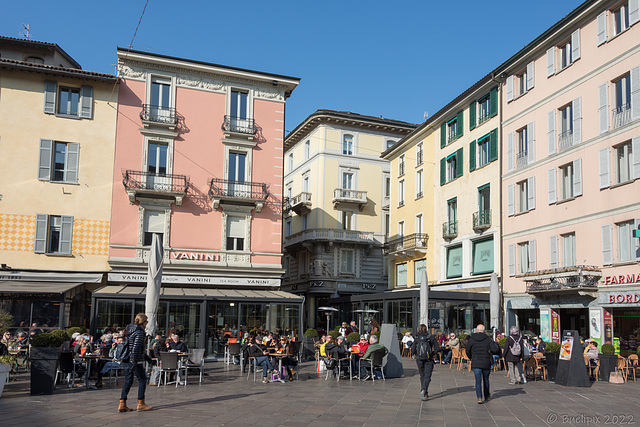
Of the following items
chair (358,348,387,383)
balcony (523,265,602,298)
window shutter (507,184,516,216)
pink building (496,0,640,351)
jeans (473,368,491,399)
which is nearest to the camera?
jeans (473,368,491,399)

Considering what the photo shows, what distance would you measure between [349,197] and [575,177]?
20934mm

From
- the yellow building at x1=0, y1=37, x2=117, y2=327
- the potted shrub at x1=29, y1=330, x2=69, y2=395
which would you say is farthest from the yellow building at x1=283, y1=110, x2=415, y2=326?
the potted shrub at x1=29, y1=330, x2=69, y2=395

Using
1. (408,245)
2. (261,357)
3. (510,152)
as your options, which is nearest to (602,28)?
(510,152)

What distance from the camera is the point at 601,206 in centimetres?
2184

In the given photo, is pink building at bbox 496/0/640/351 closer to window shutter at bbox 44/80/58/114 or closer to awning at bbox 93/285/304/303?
awning at bbox 93/285/304/303

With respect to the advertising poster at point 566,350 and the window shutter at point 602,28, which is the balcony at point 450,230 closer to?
the window shutter at point 602,28

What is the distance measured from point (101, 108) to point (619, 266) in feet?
71.6

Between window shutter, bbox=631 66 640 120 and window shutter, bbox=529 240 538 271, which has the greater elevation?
window shutter, bbox=631 66 640 120

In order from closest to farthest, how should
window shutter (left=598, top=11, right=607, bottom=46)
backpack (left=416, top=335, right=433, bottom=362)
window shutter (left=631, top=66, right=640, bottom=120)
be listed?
backpack (left=416, top=335, right=433, bottom=362) < window shutter (left=631, top=66, right=640, bottom=120) < window shutter (left=598, top=11, right=607, bottom=46)

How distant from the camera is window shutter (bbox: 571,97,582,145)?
76.7 ft

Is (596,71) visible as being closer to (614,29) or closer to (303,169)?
(614,29)

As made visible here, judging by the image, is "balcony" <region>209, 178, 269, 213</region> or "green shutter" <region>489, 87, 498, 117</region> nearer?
"balcony" <region>209, 178, 269, 213</region>

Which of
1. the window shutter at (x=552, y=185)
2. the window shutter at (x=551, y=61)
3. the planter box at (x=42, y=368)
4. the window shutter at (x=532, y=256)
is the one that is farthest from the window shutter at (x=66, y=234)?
the window shutter at (x=551, y=61)

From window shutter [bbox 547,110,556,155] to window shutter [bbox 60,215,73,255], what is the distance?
2057 cm
